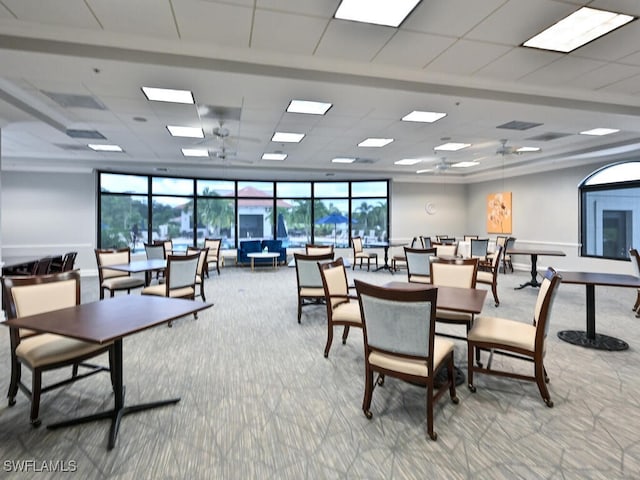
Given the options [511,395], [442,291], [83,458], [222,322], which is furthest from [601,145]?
[83,458]

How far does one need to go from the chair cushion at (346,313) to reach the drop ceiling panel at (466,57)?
2847 mm

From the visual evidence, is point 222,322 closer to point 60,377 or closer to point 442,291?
point 60,377

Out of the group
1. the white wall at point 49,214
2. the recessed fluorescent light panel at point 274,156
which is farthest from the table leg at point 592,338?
the white wall at point 49,214

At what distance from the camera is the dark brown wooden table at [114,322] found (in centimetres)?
200

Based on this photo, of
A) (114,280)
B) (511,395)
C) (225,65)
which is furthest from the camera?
(114,280)

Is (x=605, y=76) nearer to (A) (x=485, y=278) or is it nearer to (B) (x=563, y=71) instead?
(B) (x=563, y=71)

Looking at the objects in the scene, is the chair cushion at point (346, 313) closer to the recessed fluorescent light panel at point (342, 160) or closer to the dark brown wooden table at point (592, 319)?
the dark brown wooden table at point (592, 319)

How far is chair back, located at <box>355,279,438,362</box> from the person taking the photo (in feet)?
6.87

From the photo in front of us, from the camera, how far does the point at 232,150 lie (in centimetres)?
764

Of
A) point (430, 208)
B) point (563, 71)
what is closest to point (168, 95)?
point (563, 71)

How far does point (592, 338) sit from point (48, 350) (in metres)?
5.21

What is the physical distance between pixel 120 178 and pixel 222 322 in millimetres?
7287

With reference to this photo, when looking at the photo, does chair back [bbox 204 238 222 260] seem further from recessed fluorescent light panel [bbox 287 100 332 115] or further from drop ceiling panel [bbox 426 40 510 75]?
drop ceiling panel [bbox 426 40 510 75]

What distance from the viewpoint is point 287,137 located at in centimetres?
675
